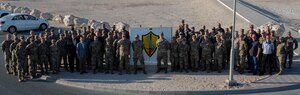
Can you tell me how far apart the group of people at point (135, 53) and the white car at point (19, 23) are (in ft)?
41.9

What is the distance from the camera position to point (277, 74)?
62.2 feet

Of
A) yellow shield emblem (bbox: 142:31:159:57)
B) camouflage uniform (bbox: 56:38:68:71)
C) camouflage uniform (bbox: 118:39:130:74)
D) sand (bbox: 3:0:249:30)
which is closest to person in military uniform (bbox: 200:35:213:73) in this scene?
yellow shield emblem (bbox: 142:31:159:57)

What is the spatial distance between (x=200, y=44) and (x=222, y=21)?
1708cm

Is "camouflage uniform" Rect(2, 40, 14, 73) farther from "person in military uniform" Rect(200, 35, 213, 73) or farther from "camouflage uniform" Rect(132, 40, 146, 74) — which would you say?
"person in military uniform" Rect(200, 35, 213, 73)

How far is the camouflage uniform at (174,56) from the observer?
63.5 ft

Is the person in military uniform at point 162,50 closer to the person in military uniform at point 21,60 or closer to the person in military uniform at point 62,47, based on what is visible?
the person in military uniform at point 62,47

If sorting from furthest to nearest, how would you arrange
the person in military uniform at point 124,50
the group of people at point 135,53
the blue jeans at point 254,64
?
1. the person in military uniform at point 124,50
2. the blue jeans at point 254,64
3. the group of people at point 135,53

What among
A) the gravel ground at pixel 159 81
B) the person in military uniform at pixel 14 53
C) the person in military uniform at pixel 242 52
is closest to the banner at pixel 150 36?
the gravel ground at pixel 159 81

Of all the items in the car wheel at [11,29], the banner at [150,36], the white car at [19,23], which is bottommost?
the banner at [150,36]

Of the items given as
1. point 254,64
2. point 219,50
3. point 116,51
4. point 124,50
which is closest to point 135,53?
point 124,50

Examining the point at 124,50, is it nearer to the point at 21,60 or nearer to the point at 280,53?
the point at 21,60

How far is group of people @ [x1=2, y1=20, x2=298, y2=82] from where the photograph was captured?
1884cm

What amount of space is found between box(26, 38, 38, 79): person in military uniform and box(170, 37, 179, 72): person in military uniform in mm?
5096

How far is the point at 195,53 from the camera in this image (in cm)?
1939
